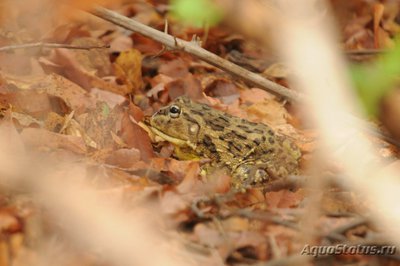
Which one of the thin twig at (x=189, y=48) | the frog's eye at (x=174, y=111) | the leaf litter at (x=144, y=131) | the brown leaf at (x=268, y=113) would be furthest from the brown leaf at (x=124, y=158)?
the brown leaf at (x=268, y=113)

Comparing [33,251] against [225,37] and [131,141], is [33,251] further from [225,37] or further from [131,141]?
[225,37]

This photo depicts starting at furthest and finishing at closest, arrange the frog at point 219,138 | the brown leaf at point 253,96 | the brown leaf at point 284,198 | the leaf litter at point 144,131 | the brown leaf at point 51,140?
the brown leaf at point 253,96, the frog at point 219,138, the brown leaf at point 51,140, the brown leaf at point 284,198, the leaf litter at point 144,131

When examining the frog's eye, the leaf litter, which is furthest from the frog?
the leaf litter

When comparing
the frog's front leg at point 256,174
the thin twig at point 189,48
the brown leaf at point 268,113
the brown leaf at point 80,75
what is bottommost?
the frog's front leg at point 256,174

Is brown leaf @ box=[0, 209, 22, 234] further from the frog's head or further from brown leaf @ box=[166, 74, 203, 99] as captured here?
brown leaf @ box=[166, 74, 203, 99]

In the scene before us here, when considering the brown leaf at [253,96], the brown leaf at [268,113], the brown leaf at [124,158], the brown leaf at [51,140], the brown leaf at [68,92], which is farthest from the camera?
the brown leaf at [253,96]

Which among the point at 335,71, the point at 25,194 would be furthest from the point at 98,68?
the point at 335,71

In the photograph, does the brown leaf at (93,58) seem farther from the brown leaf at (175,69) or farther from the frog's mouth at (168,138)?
the frog's mouth at (168,138)
